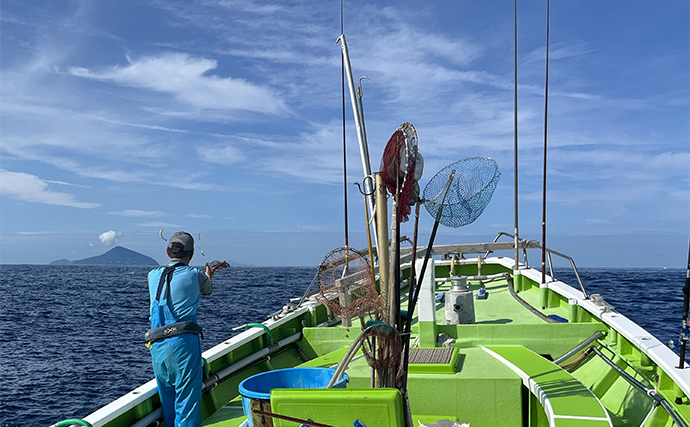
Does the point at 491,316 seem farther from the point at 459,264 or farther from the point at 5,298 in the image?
the point at 5,298

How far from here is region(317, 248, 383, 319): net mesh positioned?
376cm

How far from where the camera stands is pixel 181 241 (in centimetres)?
450

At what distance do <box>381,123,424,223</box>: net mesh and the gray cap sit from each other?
1.93 metres

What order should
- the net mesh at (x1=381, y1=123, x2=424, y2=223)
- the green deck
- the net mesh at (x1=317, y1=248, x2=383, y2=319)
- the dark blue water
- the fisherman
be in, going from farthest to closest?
the dark blue water, the fisherman, the net mesh at (x1=317, y1=248, x2=383, y2=319), the green deck, the net mesh at (x1=381, y1=123, x2=424, y2=223)

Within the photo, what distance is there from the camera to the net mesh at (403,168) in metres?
3.44

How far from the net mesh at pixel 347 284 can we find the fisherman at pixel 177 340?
127cm

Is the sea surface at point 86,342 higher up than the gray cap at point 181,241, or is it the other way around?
the gray cap at point 181,241

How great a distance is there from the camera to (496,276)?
→ 12.0 meters

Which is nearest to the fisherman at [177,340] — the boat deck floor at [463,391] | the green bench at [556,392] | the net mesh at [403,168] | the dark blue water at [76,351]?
the boat deck floor at [463,391]

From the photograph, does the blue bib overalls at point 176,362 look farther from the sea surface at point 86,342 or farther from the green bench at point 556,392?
the sea surface at point 86,342

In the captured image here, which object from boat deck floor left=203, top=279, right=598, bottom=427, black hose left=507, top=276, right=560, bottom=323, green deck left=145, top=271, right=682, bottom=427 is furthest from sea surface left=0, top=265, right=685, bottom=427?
black hose left=507, top=276, right=560, bottom=323

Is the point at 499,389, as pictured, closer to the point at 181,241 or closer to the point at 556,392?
the point at 556,392

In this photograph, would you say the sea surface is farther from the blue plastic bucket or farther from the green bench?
the green bench

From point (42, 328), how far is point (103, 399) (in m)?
15.8
